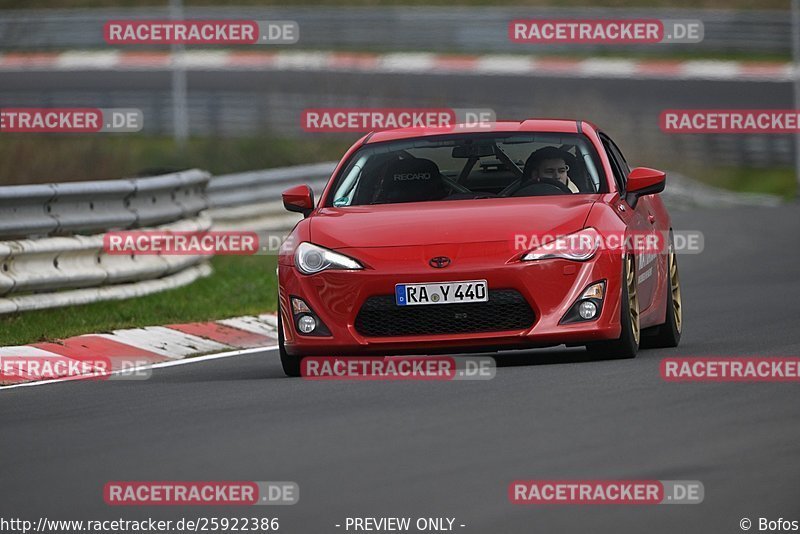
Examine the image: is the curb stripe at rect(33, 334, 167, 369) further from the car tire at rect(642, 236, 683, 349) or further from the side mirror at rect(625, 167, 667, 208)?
the side mirror at rect(625, 167, 667, 208)

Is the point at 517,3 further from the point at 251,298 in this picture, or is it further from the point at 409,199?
the point at 409,199

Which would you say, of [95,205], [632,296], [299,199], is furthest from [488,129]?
[95,205]

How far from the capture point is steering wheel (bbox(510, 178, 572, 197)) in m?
10.6

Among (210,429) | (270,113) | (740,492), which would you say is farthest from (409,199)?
(270,113)

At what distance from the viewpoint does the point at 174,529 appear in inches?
238

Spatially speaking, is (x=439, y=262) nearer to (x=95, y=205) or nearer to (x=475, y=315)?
(x=475, y=315)

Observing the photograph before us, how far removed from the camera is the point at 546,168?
10805mm

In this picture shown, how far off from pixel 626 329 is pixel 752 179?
30.6 m

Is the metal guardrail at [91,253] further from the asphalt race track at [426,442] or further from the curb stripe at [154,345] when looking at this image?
the asphalt race track at [426,442]

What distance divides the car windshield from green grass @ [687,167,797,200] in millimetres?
27946

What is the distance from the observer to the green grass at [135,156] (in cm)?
2250

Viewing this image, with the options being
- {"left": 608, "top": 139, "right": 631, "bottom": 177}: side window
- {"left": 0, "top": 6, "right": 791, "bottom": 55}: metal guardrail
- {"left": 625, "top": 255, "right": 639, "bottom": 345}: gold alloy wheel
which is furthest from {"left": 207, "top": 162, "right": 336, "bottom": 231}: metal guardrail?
{"left": 0, "top": 6, "right": 791, "bottom": 55}: metal guardrail

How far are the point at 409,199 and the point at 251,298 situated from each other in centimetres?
491

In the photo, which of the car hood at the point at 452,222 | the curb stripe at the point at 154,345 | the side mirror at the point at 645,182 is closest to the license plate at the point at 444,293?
the car hood at the point at 452,222
